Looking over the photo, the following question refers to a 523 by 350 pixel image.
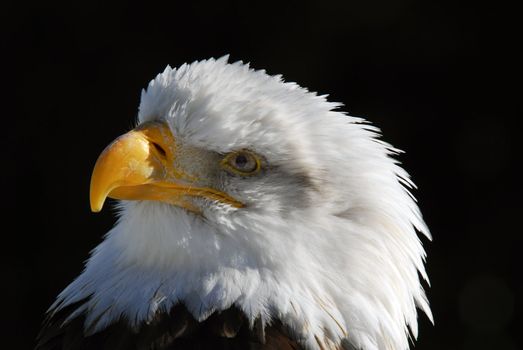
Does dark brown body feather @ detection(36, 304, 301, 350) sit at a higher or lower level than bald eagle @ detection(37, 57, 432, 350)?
lower

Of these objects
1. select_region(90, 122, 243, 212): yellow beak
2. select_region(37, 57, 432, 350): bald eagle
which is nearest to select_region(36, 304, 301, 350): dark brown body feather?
select_region(37, 57, 432, 350): bald eagle

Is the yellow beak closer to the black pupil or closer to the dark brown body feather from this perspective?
the black pupil

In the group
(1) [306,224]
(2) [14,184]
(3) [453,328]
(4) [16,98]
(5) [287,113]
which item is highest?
(5) [287,113]

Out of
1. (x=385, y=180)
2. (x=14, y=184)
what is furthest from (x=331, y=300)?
(x=14, y=184)

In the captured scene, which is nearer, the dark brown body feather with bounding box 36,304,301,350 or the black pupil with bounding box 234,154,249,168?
the dark brown body feather with bounding box 36,304,301,350

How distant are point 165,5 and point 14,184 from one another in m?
1.58

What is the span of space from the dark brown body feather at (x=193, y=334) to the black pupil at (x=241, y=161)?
45 centimetres

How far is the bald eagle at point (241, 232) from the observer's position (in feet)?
9.17

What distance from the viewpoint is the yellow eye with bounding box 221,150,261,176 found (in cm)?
294

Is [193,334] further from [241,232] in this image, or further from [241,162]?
[241,162]

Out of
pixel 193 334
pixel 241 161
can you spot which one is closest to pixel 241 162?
pixel 241 161

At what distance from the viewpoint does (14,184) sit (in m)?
6.52

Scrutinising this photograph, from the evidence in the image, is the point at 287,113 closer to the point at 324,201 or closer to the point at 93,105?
the point at 324,201

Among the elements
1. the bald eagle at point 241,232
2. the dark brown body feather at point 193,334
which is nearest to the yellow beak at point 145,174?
the bald eagle at point 241,232
